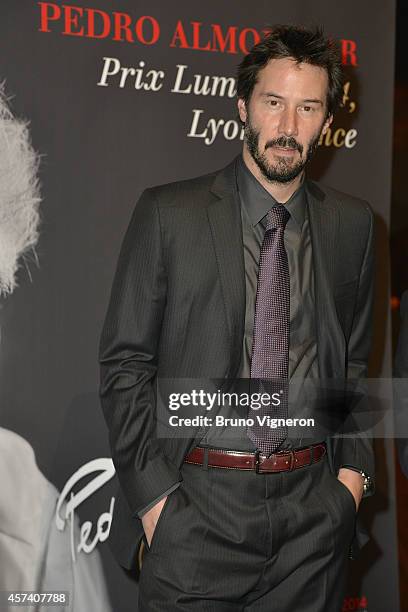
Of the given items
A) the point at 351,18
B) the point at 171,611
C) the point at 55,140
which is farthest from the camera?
the point at 351,18

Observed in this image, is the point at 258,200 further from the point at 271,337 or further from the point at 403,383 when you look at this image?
the point at 403,383

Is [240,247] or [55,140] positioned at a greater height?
[55,140]

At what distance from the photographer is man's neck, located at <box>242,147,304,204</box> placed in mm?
2035

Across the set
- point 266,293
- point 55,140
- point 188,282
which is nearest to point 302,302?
point 266,293

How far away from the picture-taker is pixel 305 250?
6.77 feet

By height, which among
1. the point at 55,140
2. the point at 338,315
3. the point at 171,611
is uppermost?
the point at 55,140

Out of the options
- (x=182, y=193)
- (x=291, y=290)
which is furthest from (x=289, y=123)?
(x=291, y=290)

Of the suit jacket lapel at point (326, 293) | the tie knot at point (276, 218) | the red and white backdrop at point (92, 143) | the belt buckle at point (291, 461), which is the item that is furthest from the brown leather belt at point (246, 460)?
the red and white backdrop at point (92, 143)

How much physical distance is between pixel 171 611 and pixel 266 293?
32.3 inches

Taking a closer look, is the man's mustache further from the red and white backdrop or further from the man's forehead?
the red and white backdrop

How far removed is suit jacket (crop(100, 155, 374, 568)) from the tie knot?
80mm

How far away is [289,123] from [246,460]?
2.83 feet

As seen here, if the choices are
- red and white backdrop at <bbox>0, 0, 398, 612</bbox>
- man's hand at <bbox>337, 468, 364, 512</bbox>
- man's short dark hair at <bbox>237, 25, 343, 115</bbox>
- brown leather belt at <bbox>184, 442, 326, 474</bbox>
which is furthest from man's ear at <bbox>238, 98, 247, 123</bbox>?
man's hand at <bbox>337, 468, 364, 512</bbox>

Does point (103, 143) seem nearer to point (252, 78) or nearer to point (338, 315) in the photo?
point (252, 78)
